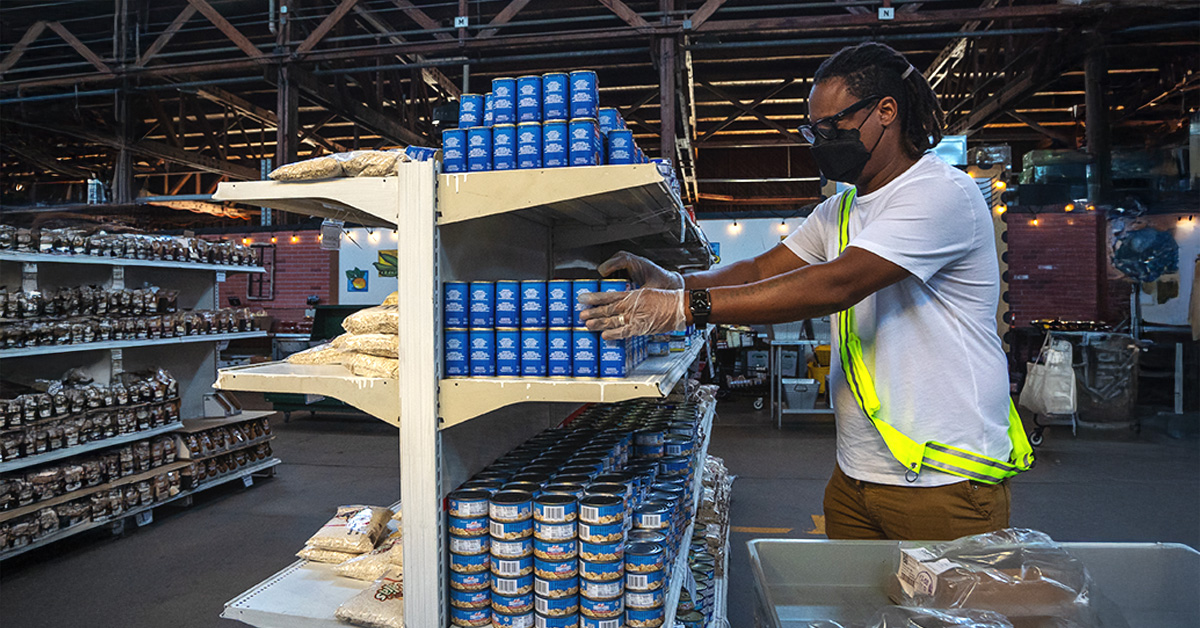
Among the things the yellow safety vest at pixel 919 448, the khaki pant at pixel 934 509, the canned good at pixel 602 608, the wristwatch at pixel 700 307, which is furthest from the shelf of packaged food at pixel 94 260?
the khaki pant at pixel 934 509

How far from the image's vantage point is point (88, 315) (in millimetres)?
4703

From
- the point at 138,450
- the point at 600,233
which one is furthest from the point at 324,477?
the point at 600,233

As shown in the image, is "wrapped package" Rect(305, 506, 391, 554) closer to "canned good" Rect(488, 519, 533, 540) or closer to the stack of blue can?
"canned good" Rect(488, 519, 533, 540)

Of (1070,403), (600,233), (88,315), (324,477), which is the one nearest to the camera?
(600,233)

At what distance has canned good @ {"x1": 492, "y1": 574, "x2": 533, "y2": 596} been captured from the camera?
1601 millimetres

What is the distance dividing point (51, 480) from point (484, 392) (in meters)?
4.22

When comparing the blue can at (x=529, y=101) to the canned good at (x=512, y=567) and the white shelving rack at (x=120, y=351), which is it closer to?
the canned good at (x=512, y=567)

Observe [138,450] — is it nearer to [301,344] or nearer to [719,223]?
[301,344]

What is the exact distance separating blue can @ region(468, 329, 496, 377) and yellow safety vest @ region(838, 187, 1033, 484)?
88 centimetres

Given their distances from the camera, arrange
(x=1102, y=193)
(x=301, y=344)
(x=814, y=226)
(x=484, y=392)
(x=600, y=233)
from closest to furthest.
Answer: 1. (x=484, y=392)
2. (x=814, y=226)
3. (x=600, y=233)
4. (x=301, y=344)
5. (x=1102, y=193)

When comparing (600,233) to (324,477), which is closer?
(600,233)

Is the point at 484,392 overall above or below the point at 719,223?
below

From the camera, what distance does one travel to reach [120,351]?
499 cm

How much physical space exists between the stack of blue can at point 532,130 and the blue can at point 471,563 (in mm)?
928
